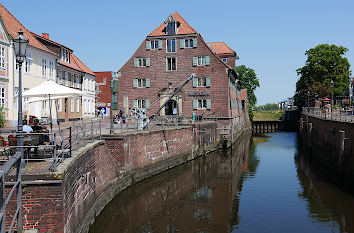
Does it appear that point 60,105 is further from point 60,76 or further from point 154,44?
point 154,44

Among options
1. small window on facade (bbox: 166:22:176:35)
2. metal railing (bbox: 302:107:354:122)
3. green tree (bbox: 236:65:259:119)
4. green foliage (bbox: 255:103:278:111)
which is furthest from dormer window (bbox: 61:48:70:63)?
green foliage (bbox: 255:103:278:111)

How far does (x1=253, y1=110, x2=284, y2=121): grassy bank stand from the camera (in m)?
87.2

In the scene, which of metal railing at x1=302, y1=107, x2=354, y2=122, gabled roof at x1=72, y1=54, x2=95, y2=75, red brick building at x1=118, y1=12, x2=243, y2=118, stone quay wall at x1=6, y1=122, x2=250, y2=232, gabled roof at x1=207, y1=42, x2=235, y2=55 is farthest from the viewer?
gabled roof at x1=207, y1=42, x2=235, y2=55

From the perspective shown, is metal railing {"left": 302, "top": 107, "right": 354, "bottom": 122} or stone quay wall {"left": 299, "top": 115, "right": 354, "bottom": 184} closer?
stone quay wall {"left": 299, "top": 115, "right": 354, "bottom": 184}

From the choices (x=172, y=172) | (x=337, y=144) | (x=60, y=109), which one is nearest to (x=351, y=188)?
(x=337, y=144)

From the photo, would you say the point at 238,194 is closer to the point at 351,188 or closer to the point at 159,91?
the point at 351,188

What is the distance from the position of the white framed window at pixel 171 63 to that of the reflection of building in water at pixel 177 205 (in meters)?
19.5

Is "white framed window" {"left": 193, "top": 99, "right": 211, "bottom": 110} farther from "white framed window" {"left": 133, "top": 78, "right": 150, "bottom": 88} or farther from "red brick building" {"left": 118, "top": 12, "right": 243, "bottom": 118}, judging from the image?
"white framed window" {"left": 133, "top": 78, "right": 150, "bottom": 88}

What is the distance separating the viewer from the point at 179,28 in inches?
1652

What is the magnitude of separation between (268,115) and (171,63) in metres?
52.6

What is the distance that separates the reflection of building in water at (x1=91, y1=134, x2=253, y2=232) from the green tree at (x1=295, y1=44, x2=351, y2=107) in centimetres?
3528

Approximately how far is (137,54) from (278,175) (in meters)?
25.2

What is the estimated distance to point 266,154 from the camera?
3619cm

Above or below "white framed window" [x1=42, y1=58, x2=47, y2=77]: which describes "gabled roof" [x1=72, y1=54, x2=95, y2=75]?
above
